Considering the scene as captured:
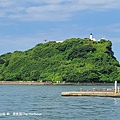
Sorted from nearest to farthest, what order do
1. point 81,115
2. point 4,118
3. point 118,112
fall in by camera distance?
point 4,118
point 81,115
point 118,112

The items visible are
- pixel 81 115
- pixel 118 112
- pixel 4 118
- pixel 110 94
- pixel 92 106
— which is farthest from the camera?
pixel 110 94

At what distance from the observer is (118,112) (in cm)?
6688

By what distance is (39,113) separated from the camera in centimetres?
6538

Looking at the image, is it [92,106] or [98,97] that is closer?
[92,106]

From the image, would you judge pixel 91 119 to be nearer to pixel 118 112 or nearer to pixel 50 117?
pixel 50 117

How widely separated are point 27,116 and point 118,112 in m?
14.0

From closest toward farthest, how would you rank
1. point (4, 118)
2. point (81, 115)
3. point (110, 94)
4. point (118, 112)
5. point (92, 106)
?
point (4, 118) < point (81, 115) < point (118, 112) < point (92, 106) < point (110, 94)

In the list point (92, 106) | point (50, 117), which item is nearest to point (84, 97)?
point (92, 106)

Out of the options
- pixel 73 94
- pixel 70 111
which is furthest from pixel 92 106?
pixel 73 94

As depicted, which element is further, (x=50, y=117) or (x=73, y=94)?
(x=73, y=94)

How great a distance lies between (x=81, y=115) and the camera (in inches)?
2472

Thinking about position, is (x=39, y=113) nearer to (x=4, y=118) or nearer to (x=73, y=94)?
(x=4, y=118)

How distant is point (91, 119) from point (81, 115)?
494cm

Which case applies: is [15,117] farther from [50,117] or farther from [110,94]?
[110,94]
